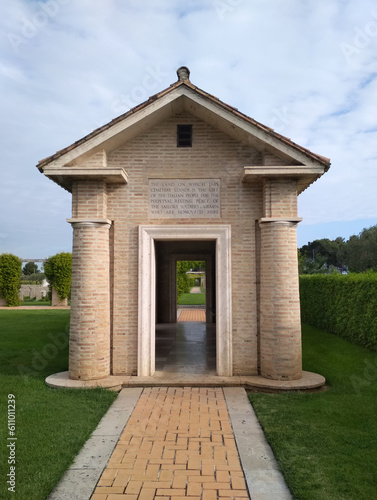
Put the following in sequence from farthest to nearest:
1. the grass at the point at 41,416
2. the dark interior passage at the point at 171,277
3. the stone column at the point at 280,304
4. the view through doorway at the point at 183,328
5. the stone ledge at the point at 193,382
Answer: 1. the dark interior passage at the point at 171,277
2. the view through doorway at the point at 183,328
3. the stone column at the point at 280,304
4. the stone ledge at the point at 193,382
5. the grass at the point at 41,416

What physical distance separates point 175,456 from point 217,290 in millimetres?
3568

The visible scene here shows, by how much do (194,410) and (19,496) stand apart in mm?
2905

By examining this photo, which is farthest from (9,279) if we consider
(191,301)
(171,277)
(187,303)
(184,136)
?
(184,136)

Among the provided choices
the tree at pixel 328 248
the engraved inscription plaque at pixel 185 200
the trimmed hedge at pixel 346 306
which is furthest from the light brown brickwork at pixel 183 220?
the tree at pixel 328 248

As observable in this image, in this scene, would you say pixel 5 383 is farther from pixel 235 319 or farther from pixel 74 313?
pixel 235 319

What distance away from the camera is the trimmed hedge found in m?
9.65

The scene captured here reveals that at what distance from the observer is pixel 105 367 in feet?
24.2

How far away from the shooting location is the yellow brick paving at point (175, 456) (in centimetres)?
374

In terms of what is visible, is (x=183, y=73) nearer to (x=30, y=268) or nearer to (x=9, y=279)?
(x=9, y=279)

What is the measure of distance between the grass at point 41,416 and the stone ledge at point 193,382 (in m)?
0.24

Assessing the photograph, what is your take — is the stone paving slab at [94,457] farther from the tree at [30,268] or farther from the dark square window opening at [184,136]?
the tree at [30,268]

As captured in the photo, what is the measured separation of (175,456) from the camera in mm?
4473

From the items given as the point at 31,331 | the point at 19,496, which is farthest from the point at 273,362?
the point at 31,331

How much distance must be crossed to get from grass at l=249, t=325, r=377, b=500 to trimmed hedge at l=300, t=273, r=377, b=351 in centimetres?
169
